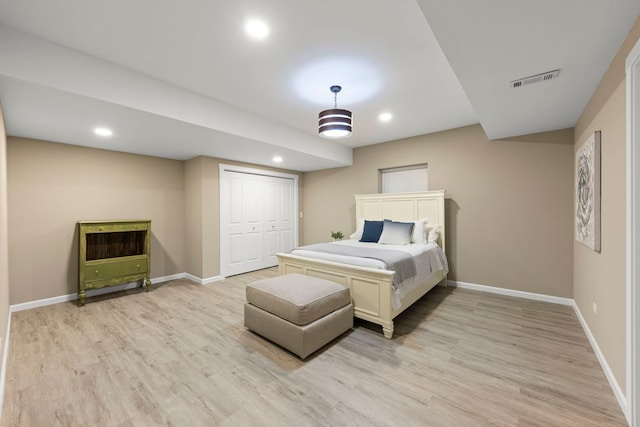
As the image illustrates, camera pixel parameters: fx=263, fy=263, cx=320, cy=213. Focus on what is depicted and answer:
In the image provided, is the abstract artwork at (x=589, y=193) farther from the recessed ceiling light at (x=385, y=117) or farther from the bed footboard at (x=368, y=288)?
the recessed ceiling light at (x=385, y=117)

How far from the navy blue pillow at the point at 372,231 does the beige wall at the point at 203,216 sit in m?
2.68

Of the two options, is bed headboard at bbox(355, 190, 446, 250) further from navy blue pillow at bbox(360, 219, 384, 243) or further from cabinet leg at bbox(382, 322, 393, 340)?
cabinet leg at bbox(382, 322, 393, 340)

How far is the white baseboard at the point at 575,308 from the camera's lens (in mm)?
1753

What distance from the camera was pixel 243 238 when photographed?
5363 mm

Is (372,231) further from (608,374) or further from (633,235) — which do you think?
(633,235)

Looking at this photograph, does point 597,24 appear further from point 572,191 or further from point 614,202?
point 572,191

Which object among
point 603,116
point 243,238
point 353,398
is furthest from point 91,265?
point 603,116

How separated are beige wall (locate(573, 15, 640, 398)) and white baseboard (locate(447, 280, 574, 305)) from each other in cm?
115

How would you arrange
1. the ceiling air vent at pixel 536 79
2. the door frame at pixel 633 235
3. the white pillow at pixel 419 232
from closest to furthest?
the door frame at pixel 633 235 → the ceiling air vent at pixel 536 79 → the white pillow at pixel 419 232

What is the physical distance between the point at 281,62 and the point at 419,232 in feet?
10.0

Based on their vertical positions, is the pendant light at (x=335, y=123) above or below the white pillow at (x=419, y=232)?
above

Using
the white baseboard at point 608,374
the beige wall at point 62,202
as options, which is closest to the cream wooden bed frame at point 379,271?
the white baseboard at point 608,374

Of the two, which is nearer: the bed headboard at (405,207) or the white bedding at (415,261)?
the white bedding at (415,261)

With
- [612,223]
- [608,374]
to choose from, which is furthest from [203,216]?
[608,374]
